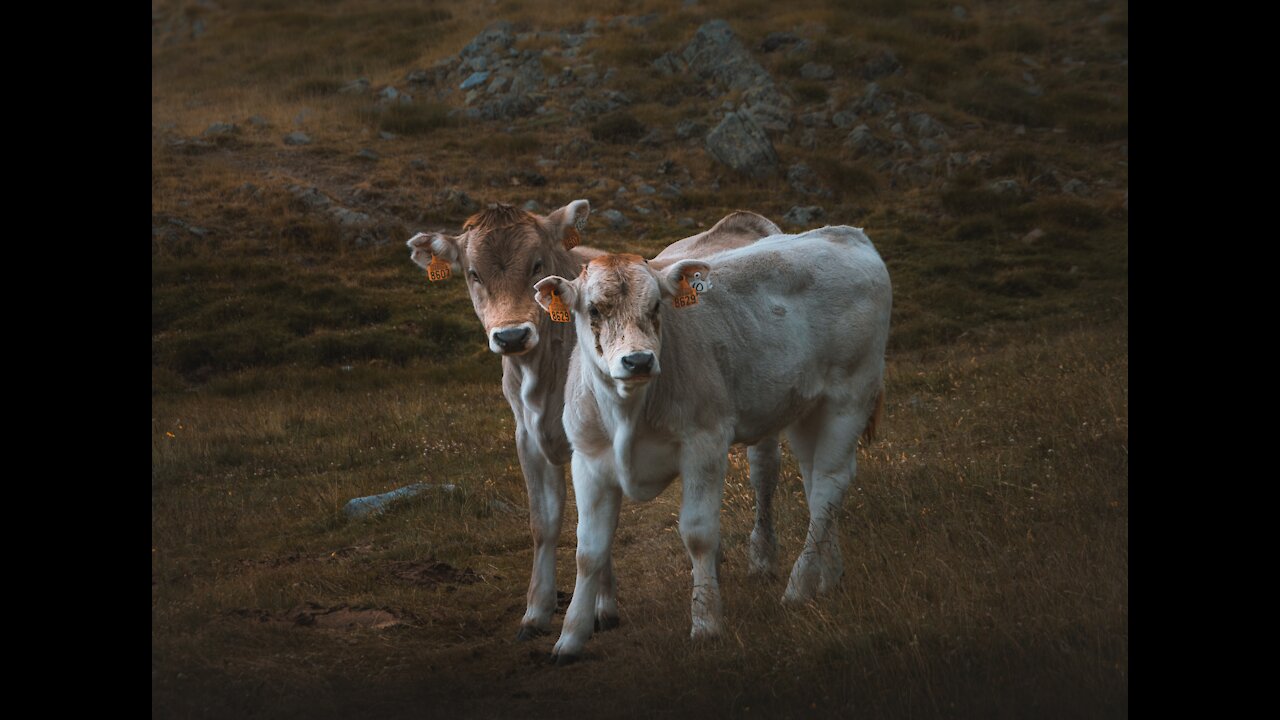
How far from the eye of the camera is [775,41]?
3991cm

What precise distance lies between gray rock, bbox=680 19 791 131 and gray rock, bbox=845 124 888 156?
6.79 feet

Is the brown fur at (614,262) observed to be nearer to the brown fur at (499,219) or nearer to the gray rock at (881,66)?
the brown fur at (499,219)

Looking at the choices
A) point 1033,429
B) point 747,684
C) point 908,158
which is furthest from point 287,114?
point 747,684

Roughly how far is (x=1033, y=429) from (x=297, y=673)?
24.9 ft

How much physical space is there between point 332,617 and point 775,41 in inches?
1324

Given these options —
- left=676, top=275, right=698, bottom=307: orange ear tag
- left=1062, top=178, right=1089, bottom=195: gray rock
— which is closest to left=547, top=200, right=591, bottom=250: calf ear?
left=676, top=275, right=698, bottom=307: orange ear tag

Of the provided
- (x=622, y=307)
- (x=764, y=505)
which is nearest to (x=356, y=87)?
(x=764, y=505)

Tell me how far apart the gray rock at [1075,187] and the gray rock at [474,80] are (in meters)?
18.7

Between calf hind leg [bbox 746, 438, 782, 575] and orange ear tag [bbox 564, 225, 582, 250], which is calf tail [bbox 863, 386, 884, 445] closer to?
calf hind leg [bbox 746, 438, 782, 575]

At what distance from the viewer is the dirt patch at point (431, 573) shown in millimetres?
10531

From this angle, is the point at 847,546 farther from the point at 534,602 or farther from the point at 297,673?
the point at 297,673

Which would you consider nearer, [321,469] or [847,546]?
[847,546]

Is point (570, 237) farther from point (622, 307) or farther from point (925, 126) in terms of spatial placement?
point (925, 126)

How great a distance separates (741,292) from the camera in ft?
28.8
